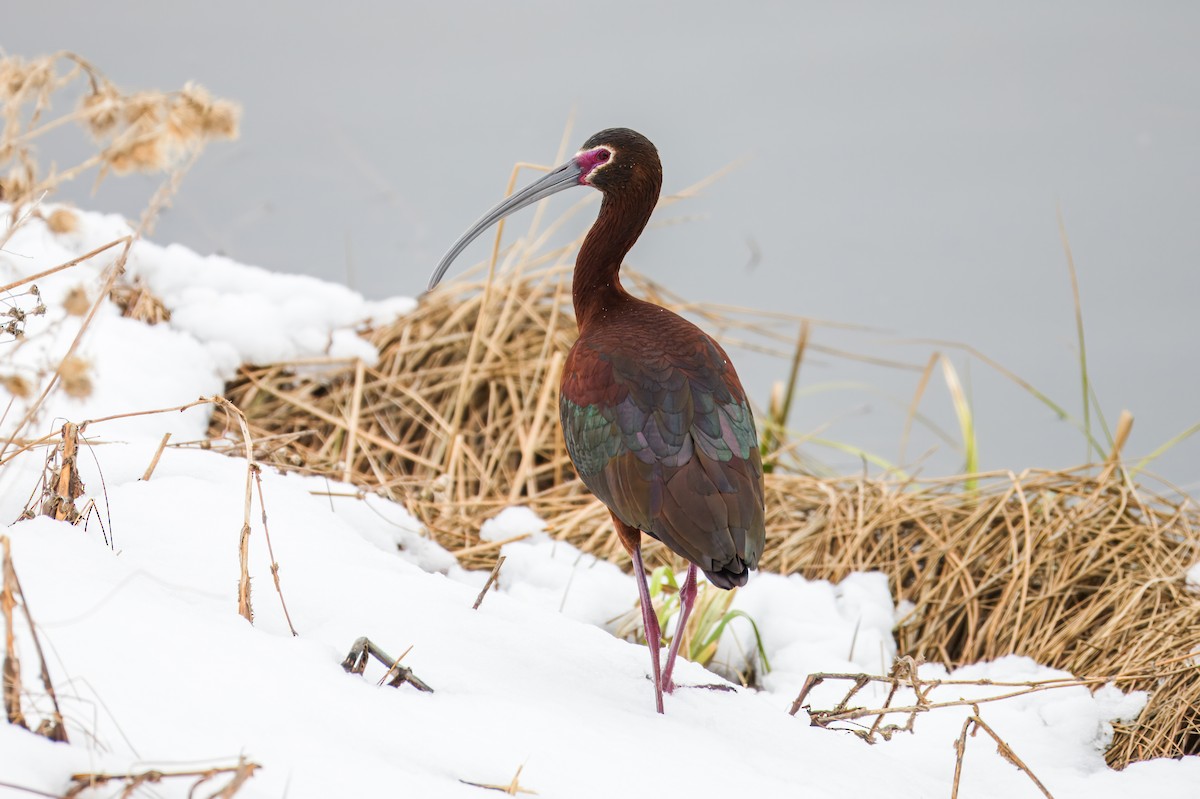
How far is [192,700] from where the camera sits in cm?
171

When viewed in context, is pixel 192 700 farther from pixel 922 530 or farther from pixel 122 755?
pixel 922 530

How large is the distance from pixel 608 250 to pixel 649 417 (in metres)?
0.69

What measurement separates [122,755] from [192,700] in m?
0.18

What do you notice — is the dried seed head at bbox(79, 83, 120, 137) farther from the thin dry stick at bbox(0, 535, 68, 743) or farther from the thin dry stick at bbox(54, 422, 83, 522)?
the thin dry stick at bbox(0, 535, 68, 743)

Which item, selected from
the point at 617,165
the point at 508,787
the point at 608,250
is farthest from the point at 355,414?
the point at 508,787

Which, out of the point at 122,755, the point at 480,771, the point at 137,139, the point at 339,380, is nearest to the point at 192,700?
the point at 122,755

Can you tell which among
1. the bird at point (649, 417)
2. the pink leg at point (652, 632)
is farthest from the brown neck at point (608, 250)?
the pink leg at point (652, 632)

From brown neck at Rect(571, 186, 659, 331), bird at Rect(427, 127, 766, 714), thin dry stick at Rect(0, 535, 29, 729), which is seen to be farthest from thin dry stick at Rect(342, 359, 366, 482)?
thin dry stick at Rect(0, 535, 29, 729)

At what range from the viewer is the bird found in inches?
99.0

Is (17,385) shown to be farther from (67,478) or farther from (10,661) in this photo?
(67,478)

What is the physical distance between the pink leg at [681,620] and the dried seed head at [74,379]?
148cm

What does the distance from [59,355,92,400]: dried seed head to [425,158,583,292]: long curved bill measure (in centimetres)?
158

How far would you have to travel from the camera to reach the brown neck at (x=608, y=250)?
3191 millimetres

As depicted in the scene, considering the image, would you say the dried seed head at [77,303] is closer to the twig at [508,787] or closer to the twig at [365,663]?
the twig at [365,663]
